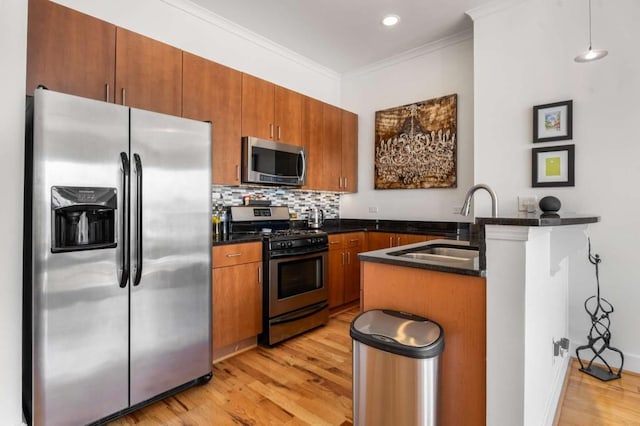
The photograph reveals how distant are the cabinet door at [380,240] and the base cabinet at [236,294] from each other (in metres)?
1.58

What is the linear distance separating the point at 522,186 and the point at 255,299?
2.48m

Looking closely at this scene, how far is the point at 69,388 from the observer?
1.66m

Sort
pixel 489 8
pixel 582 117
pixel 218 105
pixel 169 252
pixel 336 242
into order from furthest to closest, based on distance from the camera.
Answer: pixel 336 242, pixel 489 8, pixel 218 105, pixel 582 117, pixel 169 252

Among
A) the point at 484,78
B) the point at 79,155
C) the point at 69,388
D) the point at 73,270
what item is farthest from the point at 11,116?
A: the point at 484,78

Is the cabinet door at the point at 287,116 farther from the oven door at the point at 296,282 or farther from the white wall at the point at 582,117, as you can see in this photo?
the white wall at the point at 582,117

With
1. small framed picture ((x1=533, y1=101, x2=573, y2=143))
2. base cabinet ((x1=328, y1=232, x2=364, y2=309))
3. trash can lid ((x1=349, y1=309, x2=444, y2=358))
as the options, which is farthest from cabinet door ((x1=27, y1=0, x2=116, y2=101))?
small framed picture ((x1=533, y1=101, x2=573, y2=143))

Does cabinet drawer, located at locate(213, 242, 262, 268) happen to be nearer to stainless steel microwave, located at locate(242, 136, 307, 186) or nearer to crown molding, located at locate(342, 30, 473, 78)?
stainless steel microwave, located at locate(242, 136, 307, 186)

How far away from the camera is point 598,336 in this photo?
2512 mm

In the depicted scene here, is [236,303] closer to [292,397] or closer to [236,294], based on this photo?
[236,294]

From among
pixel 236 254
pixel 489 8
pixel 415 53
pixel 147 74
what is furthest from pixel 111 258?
pixel 415 53

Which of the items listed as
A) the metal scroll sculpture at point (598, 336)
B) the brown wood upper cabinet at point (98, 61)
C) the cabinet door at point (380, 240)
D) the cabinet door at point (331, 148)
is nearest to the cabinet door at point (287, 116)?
the cabinet door at point (331, 148)

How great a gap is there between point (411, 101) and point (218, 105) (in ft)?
7.62

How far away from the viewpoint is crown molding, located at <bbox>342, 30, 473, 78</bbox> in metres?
3.50

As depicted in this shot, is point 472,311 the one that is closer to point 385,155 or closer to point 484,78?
point 484,78
